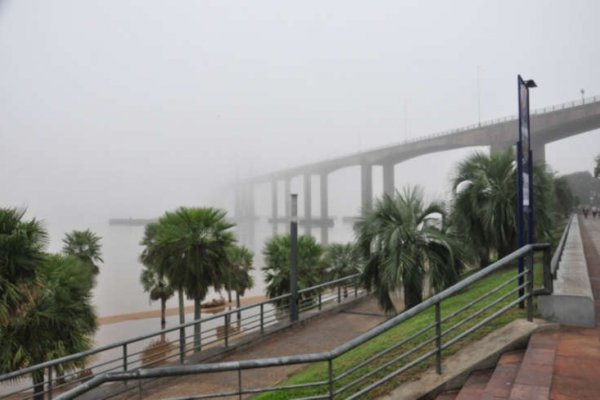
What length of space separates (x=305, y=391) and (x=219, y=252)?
309 inches

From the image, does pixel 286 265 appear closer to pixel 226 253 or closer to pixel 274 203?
pixel 226 253

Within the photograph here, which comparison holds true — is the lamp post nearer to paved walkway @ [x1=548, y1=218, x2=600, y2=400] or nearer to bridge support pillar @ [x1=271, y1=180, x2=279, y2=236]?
paved walkway @ [x1=548, y1=218, x2=600, y2=400]

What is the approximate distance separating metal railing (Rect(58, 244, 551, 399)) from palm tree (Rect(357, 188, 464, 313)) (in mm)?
1336

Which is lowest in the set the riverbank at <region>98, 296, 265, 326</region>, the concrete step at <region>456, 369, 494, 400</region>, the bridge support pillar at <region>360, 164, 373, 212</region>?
the riverbank at <region>98, 296, 265, 326</region>

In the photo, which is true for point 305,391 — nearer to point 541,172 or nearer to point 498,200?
point 498,200

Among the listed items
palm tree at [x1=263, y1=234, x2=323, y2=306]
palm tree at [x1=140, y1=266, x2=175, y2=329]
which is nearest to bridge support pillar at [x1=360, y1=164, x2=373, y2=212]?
palm tree at [x1=140, y1=266, x2=175, y2=329]

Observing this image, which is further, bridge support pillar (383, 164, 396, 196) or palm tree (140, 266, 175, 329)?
bridge support pillar (383, 164, 396, 196)

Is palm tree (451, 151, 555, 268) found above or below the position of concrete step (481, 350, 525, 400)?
above

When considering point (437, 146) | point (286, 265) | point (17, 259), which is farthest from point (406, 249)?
point (437, 146)

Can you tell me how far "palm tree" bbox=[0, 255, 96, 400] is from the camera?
26.9 feet

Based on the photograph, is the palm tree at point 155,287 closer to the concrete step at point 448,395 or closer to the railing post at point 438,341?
the railing post at point 438,341

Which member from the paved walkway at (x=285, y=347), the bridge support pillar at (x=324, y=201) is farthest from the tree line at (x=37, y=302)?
the bridge support pillar at (x=324, y=201)

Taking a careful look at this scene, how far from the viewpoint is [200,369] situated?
3.06 meters

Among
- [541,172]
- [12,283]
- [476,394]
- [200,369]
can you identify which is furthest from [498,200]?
[12,283]
